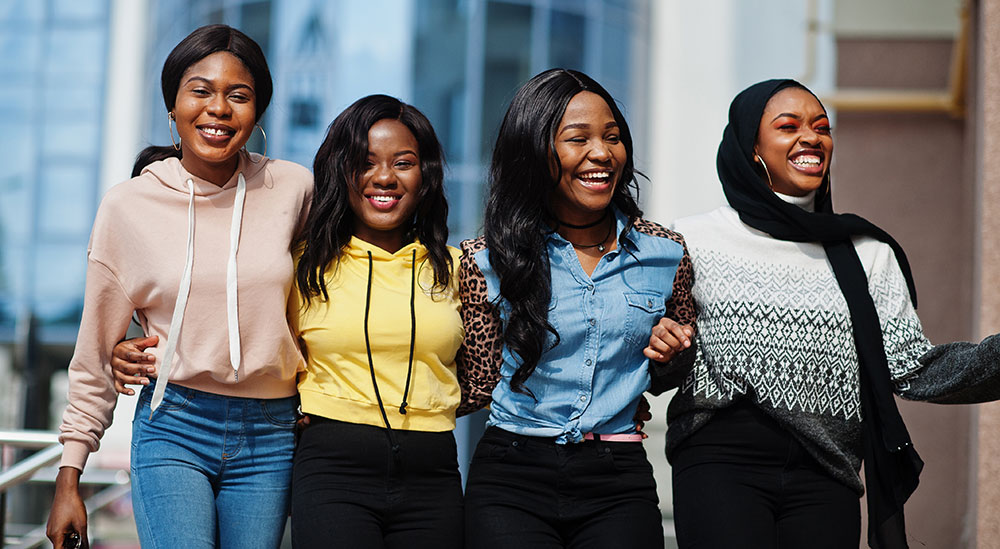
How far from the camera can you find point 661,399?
468 inches

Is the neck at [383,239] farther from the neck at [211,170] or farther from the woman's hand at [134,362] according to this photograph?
the woman's hand at [134,362]

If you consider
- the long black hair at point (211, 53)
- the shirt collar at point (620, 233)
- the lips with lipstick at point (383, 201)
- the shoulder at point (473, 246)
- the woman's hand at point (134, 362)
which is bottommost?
the woman's hand at point (134, 362)

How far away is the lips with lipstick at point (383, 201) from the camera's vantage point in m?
3.46

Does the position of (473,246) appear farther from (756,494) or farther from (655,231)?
(756,494)

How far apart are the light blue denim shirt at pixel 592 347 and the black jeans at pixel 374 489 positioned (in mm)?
265

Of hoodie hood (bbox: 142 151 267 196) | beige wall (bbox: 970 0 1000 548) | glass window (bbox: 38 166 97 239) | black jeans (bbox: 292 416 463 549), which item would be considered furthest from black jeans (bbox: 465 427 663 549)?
glass window (bbox: 38 166 97 239)

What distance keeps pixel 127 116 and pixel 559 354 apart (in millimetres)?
15074

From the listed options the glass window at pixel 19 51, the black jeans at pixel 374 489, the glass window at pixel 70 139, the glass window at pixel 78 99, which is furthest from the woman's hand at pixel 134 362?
the glass window at pixel 19 51

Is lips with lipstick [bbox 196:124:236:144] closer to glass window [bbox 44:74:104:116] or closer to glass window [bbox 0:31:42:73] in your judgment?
glass window [bbox 44:74:104:116]

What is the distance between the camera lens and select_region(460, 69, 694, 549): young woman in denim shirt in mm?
3199

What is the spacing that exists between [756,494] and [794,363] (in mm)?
405

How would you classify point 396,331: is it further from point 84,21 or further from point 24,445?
point 84,21

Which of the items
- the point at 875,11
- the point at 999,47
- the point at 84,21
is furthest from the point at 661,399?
the point at 84,21

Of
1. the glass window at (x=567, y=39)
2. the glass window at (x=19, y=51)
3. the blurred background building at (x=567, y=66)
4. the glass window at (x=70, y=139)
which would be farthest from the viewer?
the glass window at (x=19, y=51)
